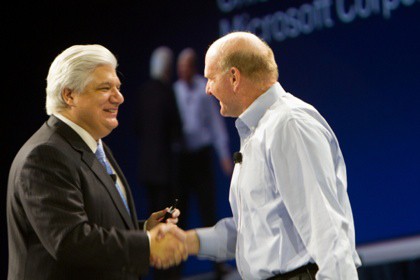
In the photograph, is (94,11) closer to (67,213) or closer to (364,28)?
(364,28)

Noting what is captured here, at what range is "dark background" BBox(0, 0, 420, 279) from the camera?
4.33m

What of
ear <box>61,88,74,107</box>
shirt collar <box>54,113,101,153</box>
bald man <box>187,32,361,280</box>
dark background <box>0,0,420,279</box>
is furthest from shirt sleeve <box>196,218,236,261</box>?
dark background <box>0,0,420,279</box>

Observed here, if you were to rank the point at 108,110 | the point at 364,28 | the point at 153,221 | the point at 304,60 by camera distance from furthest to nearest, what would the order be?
the point at 304,60 → the point at 364,28 → the point at 153,221 → the point at 108,110

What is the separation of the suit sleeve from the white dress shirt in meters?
0.41

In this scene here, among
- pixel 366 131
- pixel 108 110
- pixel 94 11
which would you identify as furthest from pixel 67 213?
pixel 94 11

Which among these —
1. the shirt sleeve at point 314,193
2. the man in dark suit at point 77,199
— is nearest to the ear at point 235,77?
the shirt sleeve at point 314,193

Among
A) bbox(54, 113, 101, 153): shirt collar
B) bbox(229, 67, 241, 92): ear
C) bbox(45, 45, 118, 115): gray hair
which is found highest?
bbox(45, 45, 118, 115): gray hair

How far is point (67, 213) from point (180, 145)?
3.20 metres

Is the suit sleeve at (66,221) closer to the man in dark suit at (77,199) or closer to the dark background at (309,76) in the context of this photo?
the man in dark suit at (77,199)

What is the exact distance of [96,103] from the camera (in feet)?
8.30

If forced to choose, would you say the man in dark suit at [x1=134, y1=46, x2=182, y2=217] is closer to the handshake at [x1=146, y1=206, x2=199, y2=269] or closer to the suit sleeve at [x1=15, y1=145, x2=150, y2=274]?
the handshake at [x1=146, y1=206, x2=199, y2=269]

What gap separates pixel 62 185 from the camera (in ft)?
7.41

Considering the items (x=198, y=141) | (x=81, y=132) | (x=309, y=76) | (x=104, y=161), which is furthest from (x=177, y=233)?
(x=198, y=141)

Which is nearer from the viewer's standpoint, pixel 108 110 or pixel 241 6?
pixel 108 110
